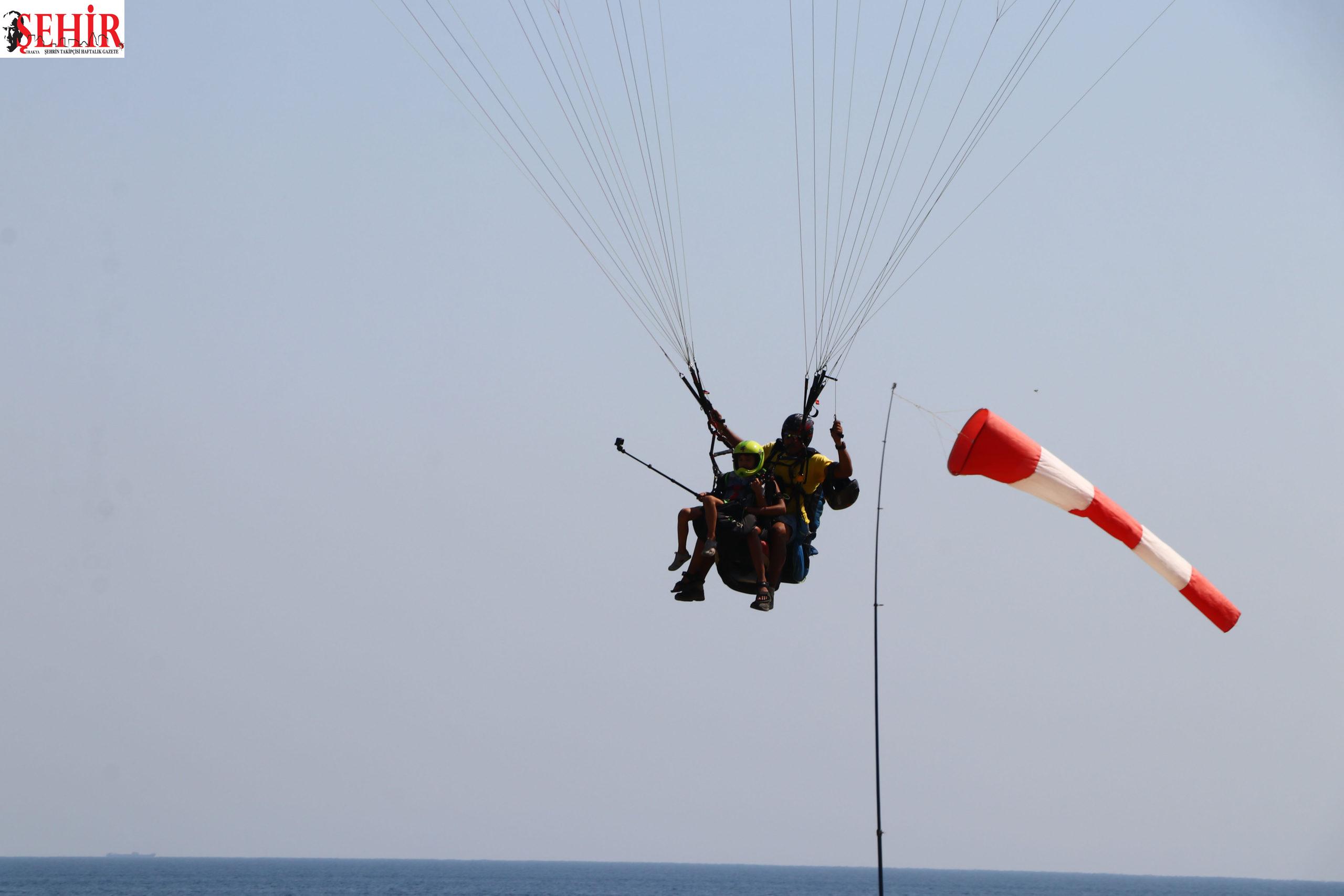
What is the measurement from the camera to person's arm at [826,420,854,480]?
1381cm

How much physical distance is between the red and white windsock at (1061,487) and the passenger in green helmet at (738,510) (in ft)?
7.84

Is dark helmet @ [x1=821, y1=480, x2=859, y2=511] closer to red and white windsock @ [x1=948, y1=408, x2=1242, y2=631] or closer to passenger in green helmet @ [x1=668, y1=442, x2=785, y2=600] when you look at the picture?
passenger in green helmet @ [x1=668, y1=442, x2=785, y2=600]

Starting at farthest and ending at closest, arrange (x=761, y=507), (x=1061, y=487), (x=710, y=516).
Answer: (x=761, y=507), (x=710, y=516), (x=1061, y=487)

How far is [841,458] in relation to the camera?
13.9 meters

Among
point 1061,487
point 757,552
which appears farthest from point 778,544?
point 1061,487

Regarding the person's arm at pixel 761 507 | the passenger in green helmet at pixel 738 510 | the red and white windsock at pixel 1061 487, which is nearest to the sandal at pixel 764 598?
the passenger in green helmet at pixel 738 510

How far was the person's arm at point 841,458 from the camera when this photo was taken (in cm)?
1381

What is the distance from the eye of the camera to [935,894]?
5935 inches

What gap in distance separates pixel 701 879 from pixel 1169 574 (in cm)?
19296

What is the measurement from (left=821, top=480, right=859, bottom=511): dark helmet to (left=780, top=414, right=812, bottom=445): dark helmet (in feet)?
1.36

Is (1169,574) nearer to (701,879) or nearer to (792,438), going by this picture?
(792,438)

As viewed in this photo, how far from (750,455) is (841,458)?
0.79 metres

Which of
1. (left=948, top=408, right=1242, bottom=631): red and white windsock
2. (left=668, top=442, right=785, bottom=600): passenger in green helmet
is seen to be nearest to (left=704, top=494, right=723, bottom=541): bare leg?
(left=668, top=442, right=785, bottom=600): passenger in green helmet

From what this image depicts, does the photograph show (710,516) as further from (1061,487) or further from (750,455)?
(1061,487)
